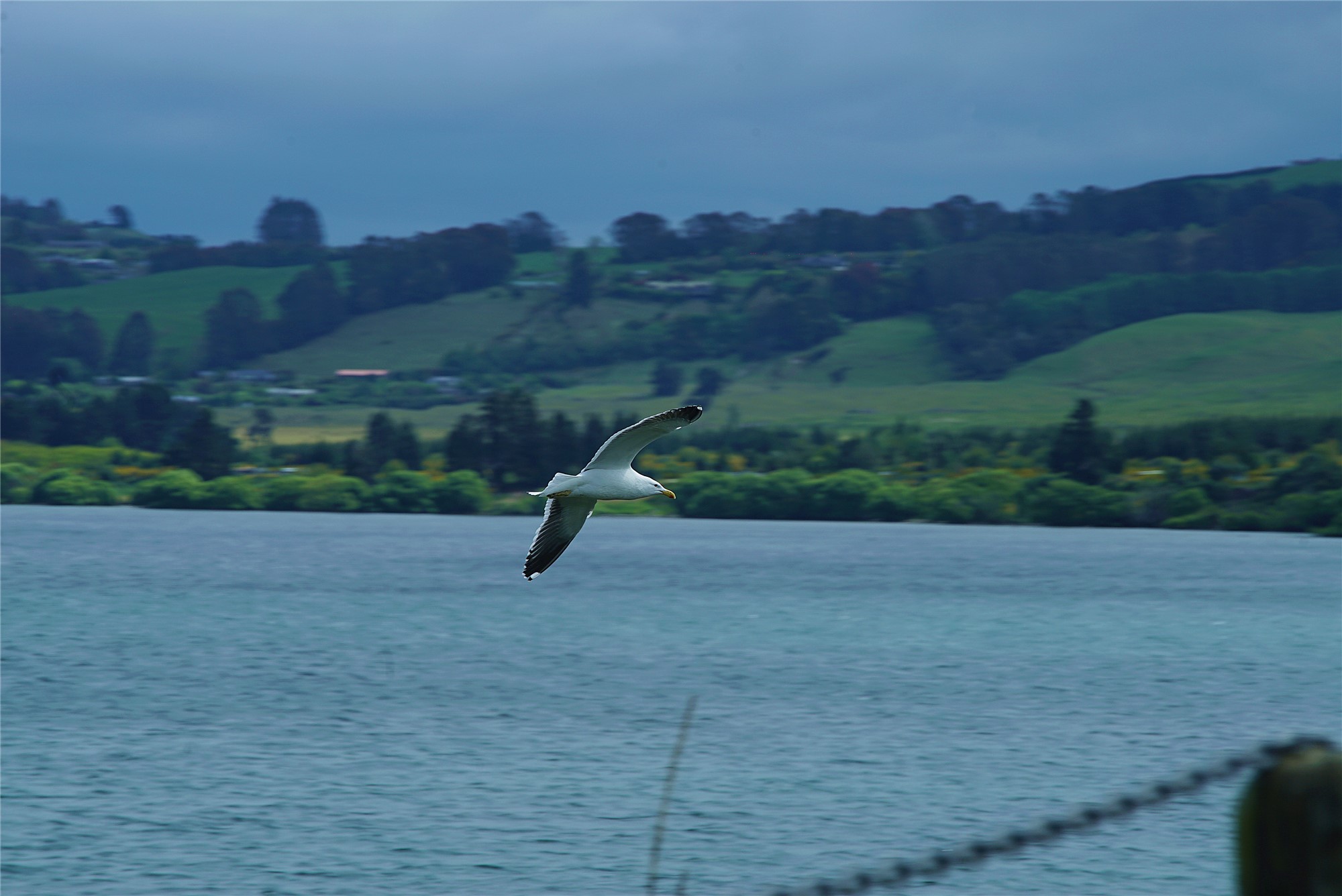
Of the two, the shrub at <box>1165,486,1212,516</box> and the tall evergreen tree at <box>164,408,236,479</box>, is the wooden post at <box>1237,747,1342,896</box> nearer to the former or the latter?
the shrub at <box>1165,486,1212,516</box>

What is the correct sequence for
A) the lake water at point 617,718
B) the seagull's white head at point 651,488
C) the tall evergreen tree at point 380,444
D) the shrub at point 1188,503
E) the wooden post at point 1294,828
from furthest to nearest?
the tall evergreen tree at point 380,444 < the shrub at point 1188,503 < the lake water at point 617,718 < the seagull's white head at point 651,488 < the wooden post at point 1294,828

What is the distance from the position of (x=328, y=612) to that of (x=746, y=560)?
3733cm

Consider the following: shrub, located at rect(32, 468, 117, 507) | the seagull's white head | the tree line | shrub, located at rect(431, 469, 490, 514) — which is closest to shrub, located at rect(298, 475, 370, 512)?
the tree line

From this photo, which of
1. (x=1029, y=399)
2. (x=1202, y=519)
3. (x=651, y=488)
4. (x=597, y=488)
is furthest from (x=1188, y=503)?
(x=597, y=488)

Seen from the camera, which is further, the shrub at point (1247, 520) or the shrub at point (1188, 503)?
the shrub at point (1247, 520)

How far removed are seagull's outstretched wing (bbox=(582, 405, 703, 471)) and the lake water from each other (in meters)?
9.80

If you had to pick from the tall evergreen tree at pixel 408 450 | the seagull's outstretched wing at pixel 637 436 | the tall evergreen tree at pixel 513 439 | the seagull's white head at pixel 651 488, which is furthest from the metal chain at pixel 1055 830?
the tall evergreen tree at pixel 408 450

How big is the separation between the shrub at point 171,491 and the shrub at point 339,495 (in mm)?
11023

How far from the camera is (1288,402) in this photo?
16625 centimetres

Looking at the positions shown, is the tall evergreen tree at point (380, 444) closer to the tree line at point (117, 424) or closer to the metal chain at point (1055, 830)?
the tree line at point (117, 424)

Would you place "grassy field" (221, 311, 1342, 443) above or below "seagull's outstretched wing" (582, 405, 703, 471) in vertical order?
below

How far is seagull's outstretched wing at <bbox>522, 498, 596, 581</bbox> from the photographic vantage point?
45.1ft

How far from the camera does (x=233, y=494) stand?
13512 cm

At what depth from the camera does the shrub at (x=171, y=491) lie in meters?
138
